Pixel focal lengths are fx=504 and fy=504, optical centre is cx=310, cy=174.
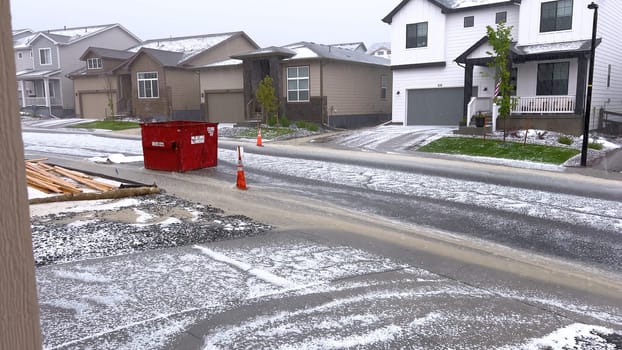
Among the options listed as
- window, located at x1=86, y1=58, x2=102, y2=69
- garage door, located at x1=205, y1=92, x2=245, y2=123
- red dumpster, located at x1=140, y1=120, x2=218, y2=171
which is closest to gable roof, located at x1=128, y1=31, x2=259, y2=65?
window, located at x1=86, y1=58, x2=102, y2=69

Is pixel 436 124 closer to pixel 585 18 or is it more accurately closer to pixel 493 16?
pixel 493 16

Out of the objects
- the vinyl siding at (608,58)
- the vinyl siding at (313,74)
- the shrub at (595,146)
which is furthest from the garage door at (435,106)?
the shrub at (595,146)

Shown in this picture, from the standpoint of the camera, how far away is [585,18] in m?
24.5

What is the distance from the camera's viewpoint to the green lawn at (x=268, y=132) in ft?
89.0

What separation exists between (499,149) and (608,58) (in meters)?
11.7

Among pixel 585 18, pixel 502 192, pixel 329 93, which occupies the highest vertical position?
pixel 585 18

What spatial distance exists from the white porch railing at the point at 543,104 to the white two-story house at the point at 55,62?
1693 inches

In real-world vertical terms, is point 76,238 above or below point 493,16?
below

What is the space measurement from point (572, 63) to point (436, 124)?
8575 mm

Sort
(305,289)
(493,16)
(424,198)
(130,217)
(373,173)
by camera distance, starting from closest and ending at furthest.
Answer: (305,289)
(130,217)
(424,198)
(373,173)
(493,16)

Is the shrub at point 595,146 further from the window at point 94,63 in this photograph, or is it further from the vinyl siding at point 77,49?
the vinyl siding at point 77,49

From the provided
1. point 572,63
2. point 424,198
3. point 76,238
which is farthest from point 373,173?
point 572,63

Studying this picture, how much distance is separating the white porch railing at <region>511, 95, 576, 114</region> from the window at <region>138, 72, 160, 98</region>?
26.6 m

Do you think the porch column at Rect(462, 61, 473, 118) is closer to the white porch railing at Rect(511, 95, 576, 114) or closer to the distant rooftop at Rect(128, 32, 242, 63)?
the white porch railing at Rect(511, 95, 576, 114)
